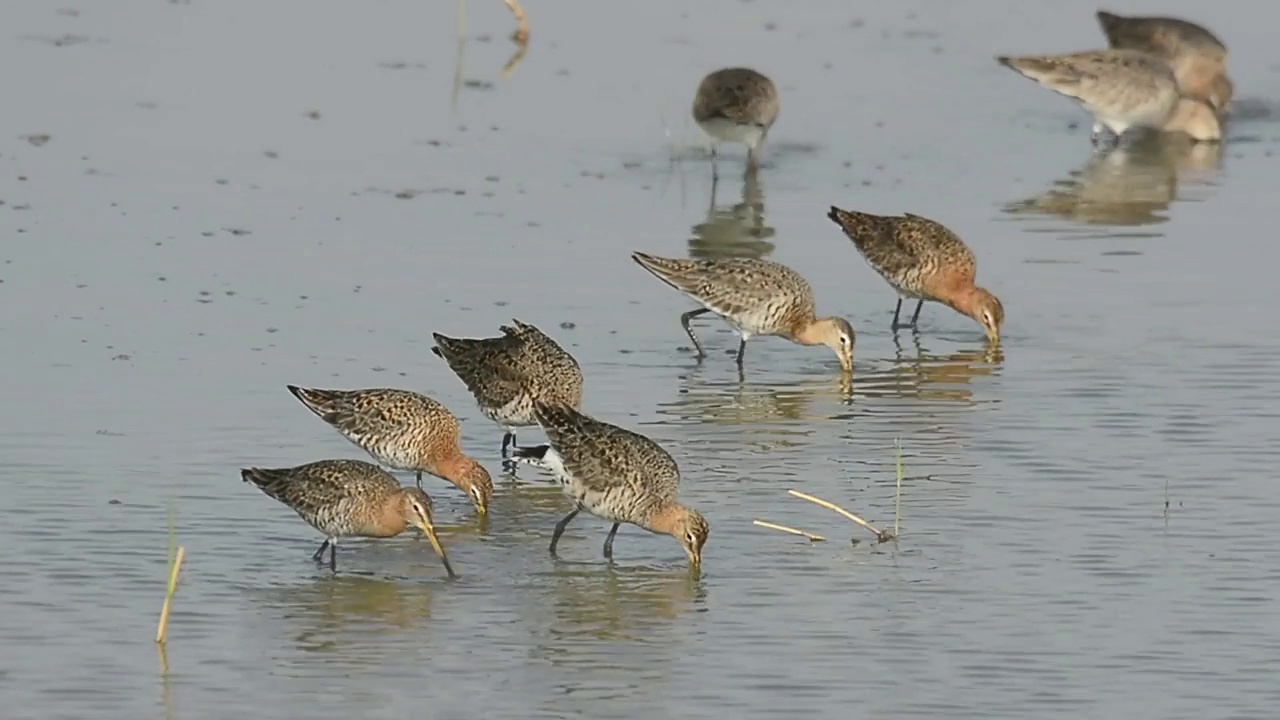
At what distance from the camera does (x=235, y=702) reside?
8.33 m

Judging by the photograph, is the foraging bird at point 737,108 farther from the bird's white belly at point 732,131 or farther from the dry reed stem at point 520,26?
the dry reed stem at point 520,26

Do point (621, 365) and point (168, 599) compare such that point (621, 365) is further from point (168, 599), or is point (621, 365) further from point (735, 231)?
point (168, 599)

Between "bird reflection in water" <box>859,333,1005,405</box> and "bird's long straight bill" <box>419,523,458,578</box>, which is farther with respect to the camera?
"bird reflection in water" <box>859,333,1005,405</box>

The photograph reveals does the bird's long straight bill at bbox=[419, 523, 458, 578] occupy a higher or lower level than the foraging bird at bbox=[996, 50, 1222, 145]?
lower

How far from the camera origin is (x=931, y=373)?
13.5 meters

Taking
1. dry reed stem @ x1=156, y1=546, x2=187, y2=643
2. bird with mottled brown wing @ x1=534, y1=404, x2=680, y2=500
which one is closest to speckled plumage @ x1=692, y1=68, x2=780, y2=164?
bird with mottled brown wing @ x1=534, y1=404, x2=680, y2=500

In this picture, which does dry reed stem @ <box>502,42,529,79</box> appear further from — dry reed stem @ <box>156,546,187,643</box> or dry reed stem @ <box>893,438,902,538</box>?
dry reed stem @ <box>156,546,187,643</box>

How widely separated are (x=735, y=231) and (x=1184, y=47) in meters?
5.99

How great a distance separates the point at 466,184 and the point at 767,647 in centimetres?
832

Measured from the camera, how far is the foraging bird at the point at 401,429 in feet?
35.9

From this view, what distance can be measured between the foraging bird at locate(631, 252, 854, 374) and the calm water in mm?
215

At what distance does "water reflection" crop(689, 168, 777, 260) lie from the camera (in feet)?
51.6

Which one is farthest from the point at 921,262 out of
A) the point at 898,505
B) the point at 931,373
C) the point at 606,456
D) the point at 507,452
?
the point at 606,456

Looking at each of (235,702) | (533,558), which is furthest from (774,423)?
(235,702)
